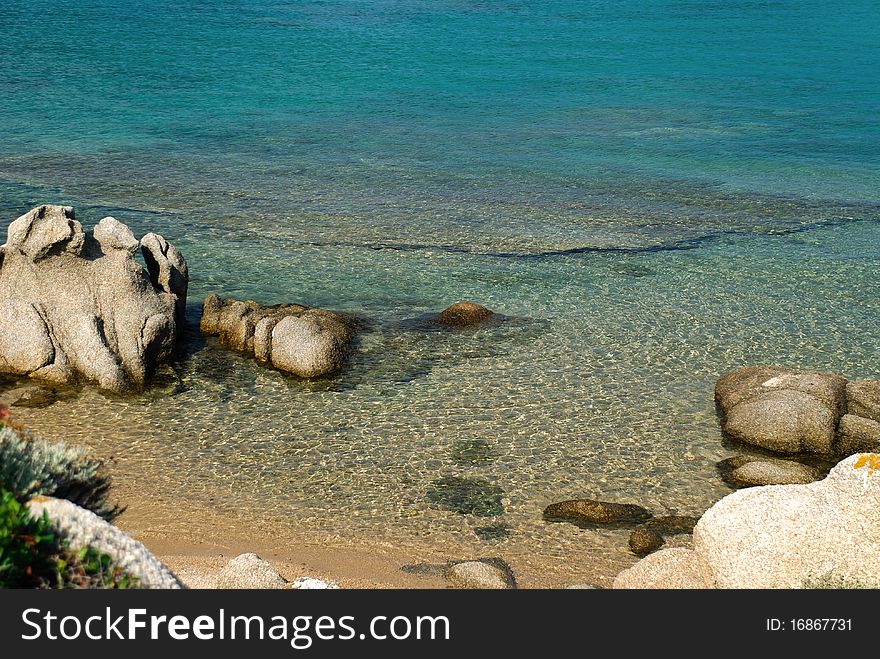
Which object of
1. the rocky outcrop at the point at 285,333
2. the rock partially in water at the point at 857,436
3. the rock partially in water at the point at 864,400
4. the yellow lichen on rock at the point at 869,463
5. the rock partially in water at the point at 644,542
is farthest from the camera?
the rocky outcrop at the point at 285,333

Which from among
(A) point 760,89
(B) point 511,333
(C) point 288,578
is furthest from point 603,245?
(A) point 760,89

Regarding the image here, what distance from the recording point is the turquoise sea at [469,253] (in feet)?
42.2

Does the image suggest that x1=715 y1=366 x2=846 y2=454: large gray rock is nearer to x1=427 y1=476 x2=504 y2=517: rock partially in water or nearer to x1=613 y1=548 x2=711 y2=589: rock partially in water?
x1=427 y1=476 x2=504 y2=517: rock partially in water

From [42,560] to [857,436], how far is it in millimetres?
11165

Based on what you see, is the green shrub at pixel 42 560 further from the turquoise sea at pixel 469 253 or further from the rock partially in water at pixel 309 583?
the turquoise sea at pixel 469 253

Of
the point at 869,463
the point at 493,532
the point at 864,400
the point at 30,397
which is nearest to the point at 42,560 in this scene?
the point at 493,532

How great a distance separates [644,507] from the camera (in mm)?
12148

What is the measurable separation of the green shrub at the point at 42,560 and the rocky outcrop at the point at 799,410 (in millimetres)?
9968

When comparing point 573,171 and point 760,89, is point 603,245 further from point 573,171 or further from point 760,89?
point 760,89

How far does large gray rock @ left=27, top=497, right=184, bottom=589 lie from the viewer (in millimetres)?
6340

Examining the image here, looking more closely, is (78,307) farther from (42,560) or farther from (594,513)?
(42,560)

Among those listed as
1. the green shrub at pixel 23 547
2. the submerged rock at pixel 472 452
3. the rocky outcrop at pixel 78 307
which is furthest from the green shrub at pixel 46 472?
the rocky outcrop at pixel 78 307

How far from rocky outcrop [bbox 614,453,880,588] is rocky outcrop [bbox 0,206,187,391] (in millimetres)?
9261

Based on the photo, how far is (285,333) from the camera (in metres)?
16.1
